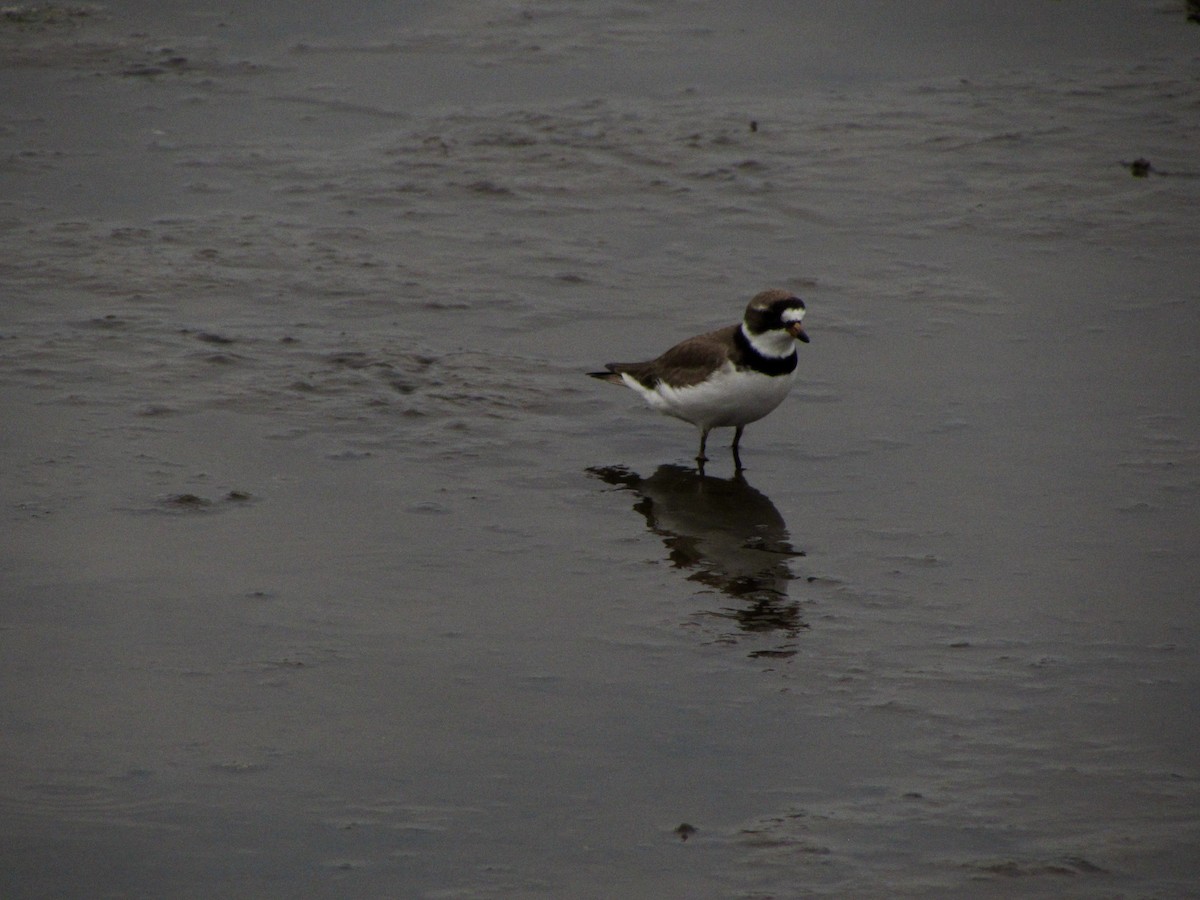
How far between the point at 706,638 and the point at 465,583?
142cm

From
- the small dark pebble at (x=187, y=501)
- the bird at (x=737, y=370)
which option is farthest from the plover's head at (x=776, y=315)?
the small dark pebble at (x=187, y=501)

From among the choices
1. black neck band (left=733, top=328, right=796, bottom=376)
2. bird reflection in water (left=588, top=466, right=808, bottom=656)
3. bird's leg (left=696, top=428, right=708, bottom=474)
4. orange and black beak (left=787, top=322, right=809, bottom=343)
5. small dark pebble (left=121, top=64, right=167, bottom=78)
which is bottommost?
bird reflection in water (left=588, top=466, right=808, bottom=656)

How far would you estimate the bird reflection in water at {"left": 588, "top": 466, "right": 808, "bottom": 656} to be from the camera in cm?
847

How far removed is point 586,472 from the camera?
10.2 m

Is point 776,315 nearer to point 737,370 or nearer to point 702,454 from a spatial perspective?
point 737,370

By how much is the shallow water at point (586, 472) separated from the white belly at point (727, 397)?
0.40 meters

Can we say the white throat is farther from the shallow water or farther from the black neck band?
the shallow water

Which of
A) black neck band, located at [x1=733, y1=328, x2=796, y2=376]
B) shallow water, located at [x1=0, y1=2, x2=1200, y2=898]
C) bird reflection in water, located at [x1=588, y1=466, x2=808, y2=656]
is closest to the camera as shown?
shallow water, located at [x1=0, y1=2, x2=1200, y2=898]

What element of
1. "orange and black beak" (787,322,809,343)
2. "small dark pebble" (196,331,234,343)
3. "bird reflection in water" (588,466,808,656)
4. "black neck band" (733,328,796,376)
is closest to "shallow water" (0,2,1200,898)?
"bird reflection in water" (588,466,808,656)

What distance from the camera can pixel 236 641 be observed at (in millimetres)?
7926

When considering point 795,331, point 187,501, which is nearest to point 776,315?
point 795,331

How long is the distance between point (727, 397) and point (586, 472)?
3.40 ft

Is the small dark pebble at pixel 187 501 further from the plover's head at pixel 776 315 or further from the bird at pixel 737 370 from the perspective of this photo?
the plover's head at pixel 776 315

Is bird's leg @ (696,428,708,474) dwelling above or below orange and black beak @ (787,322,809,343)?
below
